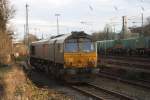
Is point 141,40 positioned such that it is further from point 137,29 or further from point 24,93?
point 24,93

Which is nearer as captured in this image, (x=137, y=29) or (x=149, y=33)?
(x=149, y=33)

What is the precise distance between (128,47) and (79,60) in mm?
34014

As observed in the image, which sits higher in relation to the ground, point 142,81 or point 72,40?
point 72,40

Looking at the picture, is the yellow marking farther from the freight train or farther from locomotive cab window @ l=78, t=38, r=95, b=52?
the freight train

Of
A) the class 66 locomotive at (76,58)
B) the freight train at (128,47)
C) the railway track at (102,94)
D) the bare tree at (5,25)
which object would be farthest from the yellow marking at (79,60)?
the freight train at (128,47)

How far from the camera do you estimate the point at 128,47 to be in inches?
2135

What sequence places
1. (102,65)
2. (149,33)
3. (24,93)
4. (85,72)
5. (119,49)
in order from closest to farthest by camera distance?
(24,93) < (85,72) < (102,65) < (119,49) < (149,33)

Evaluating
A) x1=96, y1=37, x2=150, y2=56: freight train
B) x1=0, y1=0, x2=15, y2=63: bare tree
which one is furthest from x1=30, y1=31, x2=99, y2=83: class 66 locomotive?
x1=96, y1=37, x2=150, y2=56: freight train

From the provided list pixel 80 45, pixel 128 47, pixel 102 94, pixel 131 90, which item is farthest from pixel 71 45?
pixel 128 47

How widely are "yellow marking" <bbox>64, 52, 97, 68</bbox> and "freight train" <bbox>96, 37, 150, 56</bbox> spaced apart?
25713 mm

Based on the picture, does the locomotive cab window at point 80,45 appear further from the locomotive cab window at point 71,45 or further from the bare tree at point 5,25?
the bare tree at point 5,25

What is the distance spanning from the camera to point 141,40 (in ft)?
162

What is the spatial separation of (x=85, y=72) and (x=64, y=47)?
67.1 inches

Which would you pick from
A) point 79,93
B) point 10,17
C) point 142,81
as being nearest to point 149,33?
point 10,17
